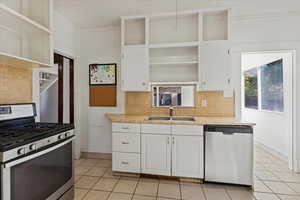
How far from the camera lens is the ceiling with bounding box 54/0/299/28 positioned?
2447 millimetres

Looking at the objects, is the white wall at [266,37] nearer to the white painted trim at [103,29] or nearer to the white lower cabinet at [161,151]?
the white lower cabinet at [161,151]

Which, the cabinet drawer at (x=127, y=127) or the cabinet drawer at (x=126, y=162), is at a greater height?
the cabinet drawer at (x=127, y=127)

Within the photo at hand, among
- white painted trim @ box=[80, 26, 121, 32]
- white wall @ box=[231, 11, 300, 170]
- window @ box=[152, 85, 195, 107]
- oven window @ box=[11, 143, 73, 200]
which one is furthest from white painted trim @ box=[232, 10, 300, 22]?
oven window @ box=[11, 143, 73, 200]

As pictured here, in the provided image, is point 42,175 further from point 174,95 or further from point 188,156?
point 174,95

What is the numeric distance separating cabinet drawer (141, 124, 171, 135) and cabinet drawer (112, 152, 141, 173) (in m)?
0.41

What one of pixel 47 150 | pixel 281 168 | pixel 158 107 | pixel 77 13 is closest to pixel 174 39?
pixel 158 107

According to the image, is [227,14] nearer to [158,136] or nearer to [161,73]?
[161,73]

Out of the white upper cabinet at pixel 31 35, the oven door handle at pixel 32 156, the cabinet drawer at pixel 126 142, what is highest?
the white upper cabinet at pixel 31 35

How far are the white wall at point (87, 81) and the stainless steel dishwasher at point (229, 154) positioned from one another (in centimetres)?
174

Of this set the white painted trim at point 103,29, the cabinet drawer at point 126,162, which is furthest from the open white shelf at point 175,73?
the cabinet drawer at point 126,162

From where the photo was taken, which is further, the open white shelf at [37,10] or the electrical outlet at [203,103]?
the electrical outlet at [203,103]

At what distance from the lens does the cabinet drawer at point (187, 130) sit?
91.7 inches

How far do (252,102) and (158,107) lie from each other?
3.12 meters

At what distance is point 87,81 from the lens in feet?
10.9
